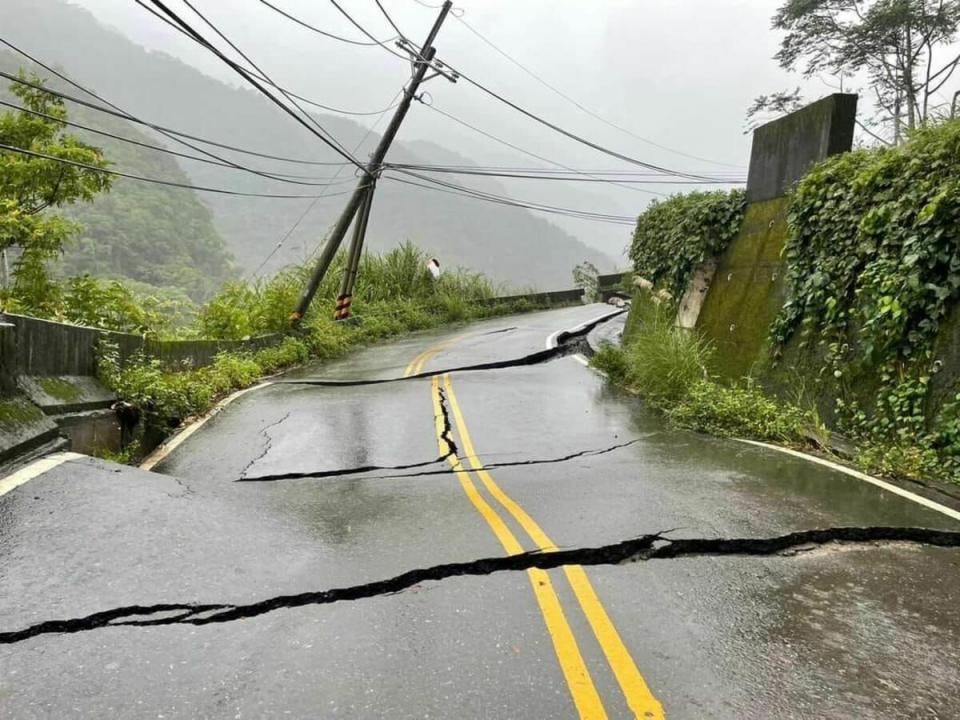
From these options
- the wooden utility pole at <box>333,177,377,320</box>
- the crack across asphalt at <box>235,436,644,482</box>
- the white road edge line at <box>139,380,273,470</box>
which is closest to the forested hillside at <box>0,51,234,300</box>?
the wooden utility pole at <box>333,177,377,320</box>

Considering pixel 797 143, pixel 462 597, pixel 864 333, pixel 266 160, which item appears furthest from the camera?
pixel 266 160

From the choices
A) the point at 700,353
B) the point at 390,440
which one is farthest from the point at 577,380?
the point at 390,440

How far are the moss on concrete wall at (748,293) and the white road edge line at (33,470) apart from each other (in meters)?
8.47

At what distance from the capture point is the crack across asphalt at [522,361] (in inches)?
498

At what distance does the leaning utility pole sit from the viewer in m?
17.4

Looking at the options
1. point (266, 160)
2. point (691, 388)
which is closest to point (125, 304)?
point (691, 388)

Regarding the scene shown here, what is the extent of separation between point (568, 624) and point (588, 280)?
34.1 meters

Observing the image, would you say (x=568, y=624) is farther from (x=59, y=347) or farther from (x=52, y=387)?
(x=59, y=347)

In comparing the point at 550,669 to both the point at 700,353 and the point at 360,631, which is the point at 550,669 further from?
the point at 700,353

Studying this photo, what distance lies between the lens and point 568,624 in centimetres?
336

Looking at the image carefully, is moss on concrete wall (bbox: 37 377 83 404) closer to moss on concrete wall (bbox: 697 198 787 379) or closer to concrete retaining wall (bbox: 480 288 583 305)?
moss on concrete wall (bbox: 697 198 787 379)

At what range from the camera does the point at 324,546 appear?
176 inches

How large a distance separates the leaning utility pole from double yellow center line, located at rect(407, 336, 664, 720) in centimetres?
1234

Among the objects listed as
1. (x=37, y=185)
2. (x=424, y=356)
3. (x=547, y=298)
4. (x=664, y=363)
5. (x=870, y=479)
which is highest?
(x=37, y=185)
